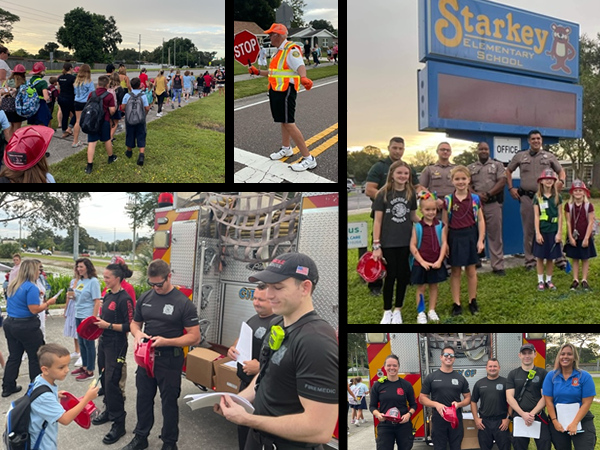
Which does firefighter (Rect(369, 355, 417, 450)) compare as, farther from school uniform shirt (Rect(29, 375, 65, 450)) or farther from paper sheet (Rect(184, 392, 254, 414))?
school uniform shirt (Rect(29, 375, 65, 450))

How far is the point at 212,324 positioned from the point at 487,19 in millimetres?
3411

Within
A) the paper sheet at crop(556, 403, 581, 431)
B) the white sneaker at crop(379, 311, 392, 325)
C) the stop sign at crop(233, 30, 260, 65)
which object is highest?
the stop sign at crop(233, 30, 260, 65)

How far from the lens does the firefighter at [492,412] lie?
12.9 feet

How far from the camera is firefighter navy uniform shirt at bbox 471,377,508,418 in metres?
3.94

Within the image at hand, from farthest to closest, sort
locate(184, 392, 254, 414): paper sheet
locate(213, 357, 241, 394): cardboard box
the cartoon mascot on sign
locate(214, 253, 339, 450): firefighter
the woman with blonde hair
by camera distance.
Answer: the cartoon mascot on sign
the woman with blonde hair
locate(213, 357, 241, 394): cardboard box
locate(184, 392, 254, 414): paper sheet
locate(214, 253, 339, 450): firefighter

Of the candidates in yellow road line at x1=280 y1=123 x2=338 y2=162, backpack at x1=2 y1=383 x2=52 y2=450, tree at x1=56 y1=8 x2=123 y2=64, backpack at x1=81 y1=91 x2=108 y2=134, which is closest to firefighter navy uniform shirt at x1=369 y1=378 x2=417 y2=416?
yellow road line at x1=280 y1=123 x2=338 y2=162

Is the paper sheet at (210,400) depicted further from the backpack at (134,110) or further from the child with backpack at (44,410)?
the backpack at (134,110)

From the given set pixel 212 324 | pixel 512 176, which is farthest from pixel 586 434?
pixel 212 324

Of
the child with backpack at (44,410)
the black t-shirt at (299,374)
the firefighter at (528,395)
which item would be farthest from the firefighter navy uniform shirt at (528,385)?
the child with backpack at (44,410)

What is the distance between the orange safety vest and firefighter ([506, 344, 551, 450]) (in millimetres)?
2858

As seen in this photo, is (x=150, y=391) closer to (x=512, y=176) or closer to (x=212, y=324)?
(x=212, y=324)

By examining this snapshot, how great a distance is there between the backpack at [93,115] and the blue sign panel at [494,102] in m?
2.64

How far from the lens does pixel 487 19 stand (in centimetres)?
415

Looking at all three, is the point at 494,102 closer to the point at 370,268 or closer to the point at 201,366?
the point at 370,268
